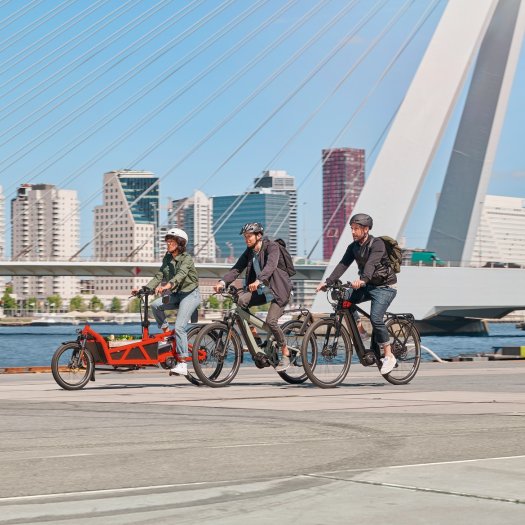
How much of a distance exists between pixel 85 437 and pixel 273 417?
5.19 ft

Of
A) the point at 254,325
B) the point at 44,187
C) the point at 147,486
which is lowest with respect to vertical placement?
the point at 147,486

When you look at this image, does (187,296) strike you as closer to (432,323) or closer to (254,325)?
(254,325)

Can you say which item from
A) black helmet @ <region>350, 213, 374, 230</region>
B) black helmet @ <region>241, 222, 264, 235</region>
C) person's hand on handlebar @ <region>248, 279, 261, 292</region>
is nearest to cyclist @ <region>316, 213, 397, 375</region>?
black helmet @ <region>350, 213, 374, 230</region>

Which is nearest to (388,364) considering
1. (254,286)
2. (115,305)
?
(254,286)

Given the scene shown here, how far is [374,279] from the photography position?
11.6m

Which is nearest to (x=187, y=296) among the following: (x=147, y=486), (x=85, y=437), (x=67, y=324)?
(x=85, y=437)

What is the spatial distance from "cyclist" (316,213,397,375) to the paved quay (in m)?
1.16

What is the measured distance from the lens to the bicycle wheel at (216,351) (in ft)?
37.3

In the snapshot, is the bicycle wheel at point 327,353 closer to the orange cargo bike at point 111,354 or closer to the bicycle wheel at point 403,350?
the bicycle wheel at point 403,350

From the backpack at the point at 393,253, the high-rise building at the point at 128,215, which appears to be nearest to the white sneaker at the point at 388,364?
the backpack at the point at 393,253

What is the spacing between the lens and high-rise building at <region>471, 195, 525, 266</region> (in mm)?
143375

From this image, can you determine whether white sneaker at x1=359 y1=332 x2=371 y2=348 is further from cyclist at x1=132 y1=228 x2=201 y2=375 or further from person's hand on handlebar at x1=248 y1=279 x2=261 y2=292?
cyclist at x1=132 y1=228 x2=201 y2=375

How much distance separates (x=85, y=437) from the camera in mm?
6926

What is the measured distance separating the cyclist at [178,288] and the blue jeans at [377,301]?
5.08ft
